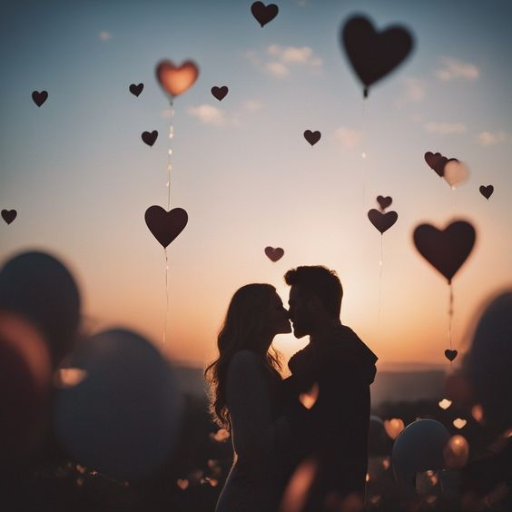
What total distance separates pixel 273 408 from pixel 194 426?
9.14 meters

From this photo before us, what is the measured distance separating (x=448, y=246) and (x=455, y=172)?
2.25 meters

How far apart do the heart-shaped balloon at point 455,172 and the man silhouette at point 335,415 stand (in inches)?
192

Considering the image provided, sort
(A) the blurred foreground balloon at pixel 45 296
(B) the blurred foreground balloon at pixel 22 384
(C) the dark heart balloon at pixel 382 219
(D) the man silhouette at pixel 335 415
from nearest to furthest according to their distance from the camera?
1. (D) the man silhouette at pixel 335 415
2. (C) the dark heart balloon at pixel 382 219
3. (B) the blurred foreground balloon at pixel 22 384
4. (A) the blurred foreground balloon at pixel 45 296

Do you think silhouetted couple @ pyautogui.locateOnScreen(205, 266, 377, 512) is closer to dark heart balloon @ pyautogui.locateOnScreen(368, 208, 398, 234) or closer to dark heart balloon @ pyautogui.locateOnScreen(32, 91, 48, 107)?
dark heart balloon @ pyautogui.locateOnScreen(368, 208, 398, 234)

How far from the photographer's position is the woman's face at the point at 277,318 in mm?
3389

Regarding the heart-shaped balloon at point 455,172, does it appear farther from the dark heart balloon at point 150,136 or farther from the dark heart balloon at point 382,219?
the dark heart balloon at point 150,136

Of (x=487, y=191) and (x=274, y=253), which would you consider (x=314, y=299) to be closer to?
(x=274, y=253)

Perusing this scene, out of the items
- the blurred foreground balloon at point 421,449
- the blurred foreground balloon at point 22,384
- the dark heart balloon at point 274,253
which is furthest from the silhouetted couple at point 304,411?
the blurred foreground balloon at point 22,384

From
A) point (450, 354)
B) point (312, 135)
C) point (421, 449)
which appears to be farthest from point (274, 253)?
point (450, 354)

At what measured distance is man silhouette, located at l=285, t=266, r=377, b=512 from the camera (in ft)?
9.09

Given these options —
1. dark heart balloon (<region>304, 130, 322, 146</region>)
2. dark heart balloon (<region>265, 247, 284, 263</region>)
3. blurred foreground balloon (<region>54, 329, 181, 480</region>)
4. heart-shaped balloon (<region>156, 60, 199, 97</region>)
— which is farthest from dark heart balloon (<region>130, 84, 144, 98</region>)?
blurred foreground balloon (<region>54, 329, 181, 480</region>)

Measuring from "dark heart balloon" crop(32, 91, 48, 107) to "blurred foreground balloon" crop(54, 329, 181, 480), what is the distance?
130 inches

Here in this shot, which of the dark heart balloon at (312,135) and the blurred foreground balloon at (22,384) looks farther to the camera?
the blurred foreground balloon at (22,384)

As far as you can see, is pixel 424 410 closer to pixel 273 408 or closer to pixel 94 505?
pixel 94 505
